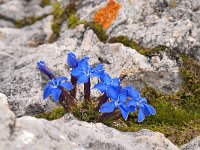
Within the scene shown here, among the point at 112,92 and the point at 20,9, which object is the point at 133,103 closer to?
the point at 112,92

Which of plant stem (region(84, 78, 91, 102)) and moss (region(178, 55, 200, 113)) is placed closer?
plant stem (region(84, 78, 91, 102))

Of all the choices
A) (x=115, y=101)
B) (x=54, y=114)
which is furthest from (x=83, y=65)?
(x=54, y=114)

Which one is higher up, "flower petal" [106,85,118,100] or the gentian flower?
"flower petal" [106,85,118,100]

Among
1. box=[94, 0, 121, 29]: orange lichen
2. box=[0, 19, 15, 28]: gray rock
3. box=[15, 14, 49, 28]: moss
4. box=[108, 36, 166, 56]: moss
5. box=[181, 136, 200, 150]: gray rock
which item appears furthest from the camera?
box=[0, 19, 15, 28]: gray rock

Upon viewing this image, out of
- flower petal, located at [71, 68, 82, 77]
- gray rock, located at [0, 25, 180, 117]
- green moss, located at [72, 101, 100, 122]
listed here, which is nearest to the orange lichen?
gray rock, located at [0, 25, 180, 117]

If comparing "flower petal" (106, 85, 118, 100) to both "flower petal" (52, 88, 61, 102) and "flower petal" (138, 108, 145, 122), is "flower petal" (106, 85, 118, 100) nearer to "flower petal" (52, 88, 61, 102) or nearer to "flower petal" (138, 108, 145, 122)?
"flower petal" (138, 108, 145, 122)

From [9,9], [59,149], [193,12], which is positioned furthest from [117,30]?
[59,149]

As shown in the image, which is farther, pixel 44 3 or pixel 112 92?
pixel 44 3
